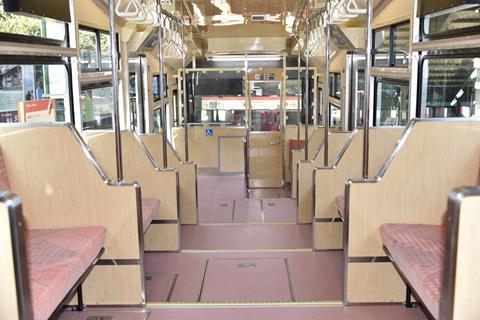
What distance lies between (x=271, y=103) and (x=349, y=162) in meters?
4.57

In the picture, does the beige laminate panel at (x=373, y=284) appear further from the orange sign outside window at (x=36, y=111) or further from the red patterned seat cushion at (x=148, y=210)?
the orange sign outside window at (x=36, y=111)

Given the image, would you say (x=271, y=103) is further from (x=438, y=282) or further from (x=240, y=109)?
(x=438, y=282)

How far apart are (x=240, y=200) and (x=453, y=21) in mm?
3841

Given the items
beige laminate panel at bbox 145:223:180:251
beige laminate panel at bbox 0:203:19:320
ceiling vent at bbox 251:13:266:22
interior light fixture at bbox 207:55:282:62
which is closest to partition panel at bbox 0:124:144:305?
beige laminate panel at bbox 145:223:180:251

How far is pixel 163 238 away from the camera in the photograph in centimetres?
→ 459

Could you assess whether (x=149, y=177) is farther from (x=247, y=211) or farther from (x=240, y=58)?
(x=240, y=58)

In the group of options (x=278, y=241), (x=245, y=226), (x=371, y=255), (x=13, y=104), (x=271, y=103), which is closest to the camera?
(x=371, y=255)

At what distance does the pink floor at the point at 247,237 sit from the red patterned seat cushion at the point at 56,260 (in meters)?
1.81

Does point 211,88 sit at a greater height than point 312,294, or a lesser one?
greater

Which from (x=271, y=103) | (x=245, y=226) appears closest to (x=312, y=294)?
(x=245, y=226)

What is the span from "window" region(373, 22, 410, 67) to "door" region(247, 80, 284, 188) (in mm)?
3147

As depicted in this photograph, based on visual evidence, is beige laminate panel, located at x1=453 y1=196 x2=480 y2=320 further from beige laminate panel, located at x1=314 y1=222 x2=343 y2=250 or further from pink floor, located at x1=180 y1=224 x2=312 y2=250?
pink floor, located at x1=180 y1=224 x2=312 y2=250

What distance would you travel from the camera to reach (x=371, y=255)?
324 centimetres

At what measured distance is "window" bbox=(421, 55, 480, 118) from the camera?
3666 mm
